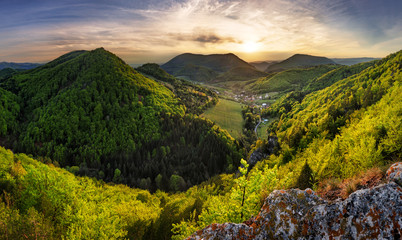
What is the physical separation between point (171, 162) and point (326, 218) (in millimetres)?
152418

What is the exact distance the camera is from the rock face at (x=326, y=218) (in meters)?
9.12

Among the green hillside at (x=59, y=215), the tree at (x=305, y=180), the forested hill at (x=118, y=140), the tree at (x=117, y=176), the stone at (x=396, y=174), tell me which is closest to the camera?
the stone at (x=396, y=174)

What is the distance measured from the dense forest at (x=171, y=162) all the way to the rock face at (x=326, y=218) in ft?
8.62

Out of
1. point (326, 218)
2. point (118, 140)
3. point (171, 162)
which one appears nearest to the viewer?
point (326, 218)

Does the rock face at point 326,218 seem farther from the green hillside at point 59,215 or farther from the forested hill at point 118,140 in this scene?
the forested hill at point 118,140

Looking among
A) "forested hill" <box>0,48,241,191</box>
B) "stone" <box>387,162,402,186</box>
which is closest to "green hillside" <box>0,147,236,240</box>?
"stone" <box>387,162,402,186</box>

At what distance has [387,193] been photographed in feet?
30.9

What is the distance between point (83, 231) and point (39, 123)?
208 metres

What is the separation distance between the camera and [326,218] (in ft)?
35.8

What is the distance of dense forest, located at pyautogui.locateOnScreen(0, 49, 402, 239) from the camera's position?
68.9 feet

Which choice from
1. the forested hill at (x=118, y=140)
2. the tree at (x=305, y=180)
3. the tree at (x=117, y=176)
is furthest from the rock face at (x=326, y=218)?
the tree at (x=117, y=176)

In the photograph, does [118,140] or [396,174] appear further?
[118,140]

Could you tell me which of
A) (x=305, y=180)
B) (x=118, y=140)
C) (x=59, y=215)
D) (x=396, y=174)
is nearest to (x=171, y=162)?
(x=118, y=140)

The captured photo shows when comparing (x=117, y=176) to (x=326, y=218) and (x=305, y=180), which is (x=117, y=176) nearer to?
(x=305, y=180)
